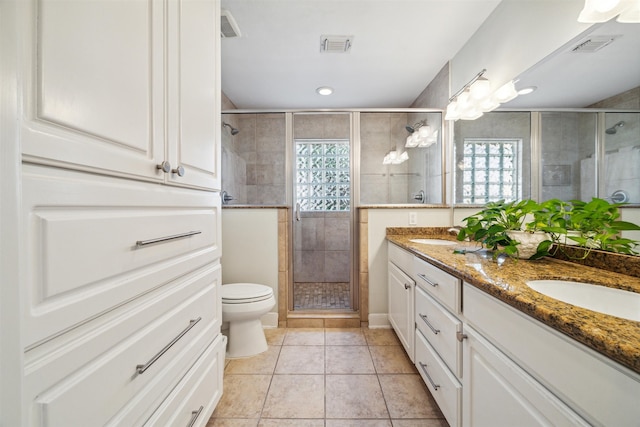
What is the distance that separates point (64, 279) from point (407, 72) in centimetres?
281

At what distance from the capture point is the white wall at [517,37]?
4.13ft

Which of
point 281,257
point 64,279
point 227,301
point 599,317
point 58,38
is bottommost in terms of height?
point 227,301

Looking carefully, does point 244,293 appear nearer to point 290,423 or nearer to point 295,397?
point 295,397

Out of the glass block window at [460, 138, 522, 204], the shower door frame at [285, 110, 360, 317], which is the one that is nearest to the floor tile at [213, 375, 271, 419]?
the shower door frame at [285, 110, 360, 317]

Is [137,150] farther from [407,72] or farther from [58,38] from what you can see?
[407,72]

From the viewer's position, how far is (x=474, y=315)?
38.0 inches

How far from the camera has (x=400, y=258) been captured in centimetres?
197

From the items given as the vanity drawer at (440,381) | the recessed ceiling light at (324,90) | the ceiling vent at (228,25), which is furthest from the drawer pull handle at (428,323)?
the recessed ceiling light at (324,90)

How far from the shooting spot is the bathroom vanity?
0.52m

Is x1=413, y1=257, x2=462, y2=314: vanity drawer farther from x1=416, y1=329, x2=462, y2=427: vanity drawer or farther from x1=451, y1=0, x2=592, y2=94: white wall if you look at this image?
x1=451, y1=0, x2=592, y2=94: white wall

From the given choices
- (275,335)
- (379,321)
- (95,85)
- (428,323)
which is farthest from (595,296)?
(275,335)

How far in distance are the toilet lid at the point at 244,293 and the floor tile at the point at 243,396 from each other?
18.6 inches

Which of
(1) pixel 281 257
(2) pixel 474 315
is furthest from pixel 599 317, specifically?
(1) pixel 281 257

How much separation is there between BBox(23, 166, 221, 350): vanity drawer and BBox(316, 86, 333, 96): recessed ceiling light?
7.64 feet
